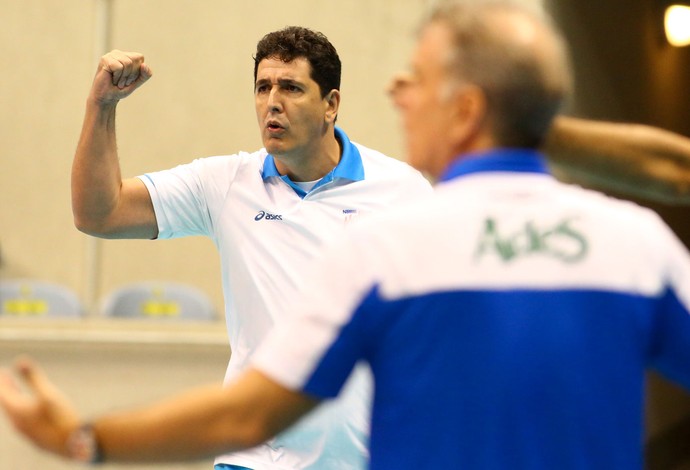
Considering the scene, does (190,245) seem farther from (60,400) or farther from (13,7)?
(60,400)

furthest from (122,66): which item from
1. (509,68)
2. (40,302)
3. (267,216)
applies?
(40,302)

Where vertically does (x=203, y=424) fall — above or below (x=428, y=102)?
below

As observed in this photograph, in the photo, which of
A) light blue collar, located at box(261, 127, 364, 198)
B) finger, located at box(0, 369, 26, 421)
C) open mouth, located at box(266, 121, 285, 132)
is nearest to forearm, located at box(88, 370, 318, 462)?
finger, located at box(0, 369, 26, 421)

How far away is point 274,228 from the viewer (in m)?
3.27

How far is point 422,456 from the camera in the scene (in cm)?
132

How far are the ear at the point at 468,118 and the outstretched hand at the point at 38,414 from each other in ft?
2.00

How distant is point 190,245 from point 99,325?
2305 mm

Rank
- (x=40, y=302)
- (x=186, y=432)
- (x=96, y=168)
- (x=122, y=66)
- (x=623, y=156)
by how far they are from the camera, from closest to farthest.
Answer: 1. (x=186, y=432)
2. (x=623, y=156)
3. (x=122, y=66)
4. (x=96, y=168)
5. (x=40, y=302)

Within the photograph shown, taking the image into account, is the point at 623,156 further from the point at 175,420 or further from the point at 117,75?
the point at 117,75

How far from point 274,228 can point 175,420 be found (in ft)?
6.58

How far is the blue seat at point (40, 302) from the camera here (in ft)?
19.4

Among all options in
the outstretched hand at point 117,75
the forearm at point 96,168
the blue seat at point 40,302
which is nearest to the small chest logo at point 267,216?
the forearm at point 96,168

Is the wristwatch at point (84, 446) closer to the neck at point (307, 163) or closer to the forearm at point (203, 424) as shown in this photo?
the forearm at point (203, 424)

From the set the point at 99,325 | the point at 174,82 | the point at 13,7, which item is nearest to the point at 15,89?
the point at 13,7
